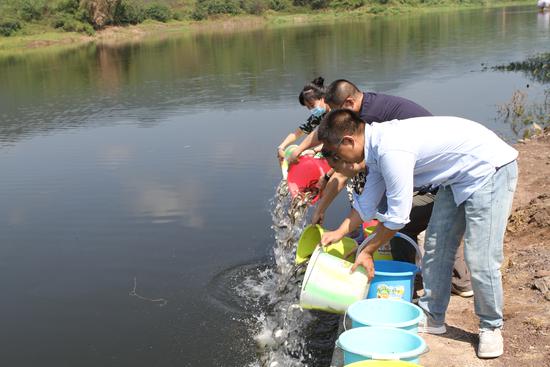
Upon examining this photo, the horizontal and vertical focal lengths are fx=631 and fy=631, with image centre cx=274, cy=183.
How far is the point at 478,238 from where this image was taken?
327 cm

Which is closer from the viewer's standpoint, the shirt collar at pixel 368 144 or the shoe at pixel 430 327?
the shirt collar at pixel 368 144

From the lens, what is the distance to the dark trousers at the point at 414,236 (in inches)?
163

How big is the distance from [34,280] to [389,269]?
13.0 ft

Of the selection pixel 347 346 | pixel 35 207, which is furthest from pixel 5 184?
pixel 347 346

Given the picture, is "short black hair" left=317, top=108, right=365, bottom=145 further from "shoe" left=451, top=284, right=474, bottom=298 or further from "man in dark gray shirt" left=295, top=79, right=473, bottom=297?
"shoe" left=451, top=284, right=474, bottom=298

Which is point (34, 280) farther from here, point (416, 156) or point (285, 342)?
point (416, 156)

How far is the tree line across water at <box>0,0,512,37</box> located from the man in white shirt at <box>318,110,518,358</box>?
5065 cm

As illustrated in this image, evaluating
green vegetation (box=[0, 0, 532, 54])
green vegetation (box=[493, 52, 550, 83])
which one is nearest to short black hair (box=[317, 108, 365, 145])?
green vegetation (box=[493, 52, 550, 83])

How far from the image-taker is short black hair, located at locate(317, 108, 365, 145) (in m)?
3.13

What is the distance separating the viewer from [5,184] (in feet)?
32.0

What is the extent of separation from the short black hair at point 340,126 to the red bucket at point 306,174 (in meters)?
2.09

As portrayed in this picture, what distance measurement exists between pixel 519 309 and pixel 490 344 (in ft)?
2.40

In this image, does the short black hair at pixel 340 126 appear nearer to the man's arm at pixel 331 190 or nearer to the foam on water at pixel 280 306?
the man's arm at pixel 331 190

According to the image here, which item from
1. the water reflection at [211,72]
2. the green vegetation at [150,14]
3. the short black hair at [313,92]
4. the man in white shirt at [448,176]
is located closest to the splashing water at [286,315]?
the short black hair at [313,92]
